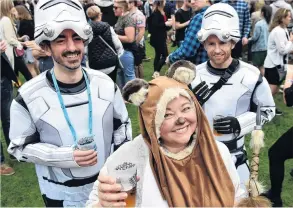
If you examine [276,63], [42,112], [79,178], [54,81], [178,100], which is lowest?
[276,63]

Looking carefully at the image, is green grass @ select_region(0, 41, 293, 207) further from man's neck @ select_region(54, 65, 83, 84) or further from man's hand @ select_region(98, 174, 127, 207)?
man's hand @ select_region(98, 174, 127, 207)

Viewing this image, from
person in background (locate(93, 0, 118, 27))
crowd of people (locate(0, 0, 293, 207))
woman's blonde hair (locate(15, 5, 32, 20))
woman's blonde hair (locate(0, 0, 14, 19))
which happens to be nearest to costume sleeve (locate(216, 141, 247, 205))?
crowd of people (locate(0, 0, 293, 207))

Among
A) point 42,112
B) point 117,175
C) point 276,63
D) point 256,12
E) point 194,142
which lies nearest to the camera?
point 117,175

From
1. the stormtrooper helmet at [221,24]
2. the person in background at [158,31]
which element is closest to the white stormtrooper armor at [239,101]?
the stormtrooper helmet at [221,24]

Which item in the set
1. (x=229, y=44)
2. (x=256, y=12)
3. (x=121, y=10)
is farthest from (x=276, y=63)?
(x=229, y=44)

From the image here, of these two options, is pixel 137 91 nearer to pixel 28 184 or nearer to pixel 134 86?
pixel 134 86

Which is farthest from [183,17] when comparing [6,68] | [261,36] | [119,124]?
[119,124]

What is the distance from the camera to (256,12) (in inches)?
290

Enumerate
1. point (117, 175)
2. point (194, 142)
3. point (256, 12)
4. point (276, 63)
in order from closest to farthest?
point (117, 175) → point (194, 142) → point (276, 63) → point (256, 12)

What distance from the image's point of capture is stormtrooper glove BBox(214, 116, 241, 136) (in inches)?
103

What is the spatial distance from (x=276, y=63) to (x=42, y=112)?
4.31 meters

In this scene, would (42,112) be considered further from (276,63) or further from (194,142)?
(276,63)

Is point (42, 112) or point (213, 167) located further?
point (42, 112)

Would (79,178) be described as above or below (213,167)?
below
